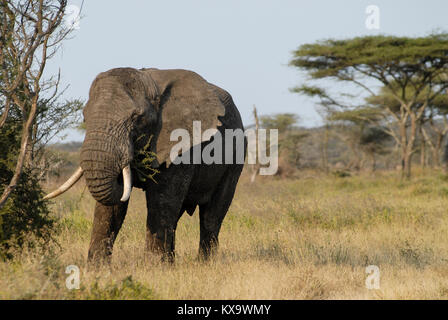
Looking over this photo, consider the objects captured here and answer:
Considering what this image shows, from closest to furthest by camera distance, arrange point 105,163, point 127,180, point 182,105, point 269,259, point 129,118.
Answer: point 105,163
point 127,180
point 129,118
point 182,105
point 269,259

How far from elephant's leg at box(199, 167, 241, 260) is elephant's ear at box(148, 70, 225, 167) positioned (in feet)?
4.72

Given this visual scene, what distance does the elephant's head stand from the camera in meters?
5.02

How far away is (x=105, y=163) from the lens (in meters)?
4.99

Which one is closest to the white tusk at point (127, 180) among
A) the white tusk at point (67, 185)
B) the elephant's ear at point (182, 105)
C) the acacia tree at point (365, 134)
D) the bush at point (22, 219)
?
the white tusk at point (67, 185)

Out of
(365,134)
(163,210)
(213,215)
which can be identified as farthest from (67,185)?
(365,134)

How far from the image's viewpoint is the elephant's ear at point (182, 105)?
5.75 m

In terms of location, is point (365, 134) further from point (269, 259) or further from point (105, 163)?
point (105, 163)

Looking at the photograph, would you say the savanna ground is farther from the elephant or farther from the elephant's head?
the elephant's head

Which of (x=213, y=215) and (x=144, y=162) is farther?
(x=213, y=215)

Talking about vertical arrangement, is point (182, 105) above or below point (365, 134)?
below

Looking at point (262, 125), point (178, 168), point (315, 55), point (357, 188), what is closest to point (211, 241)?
point (178, 168)

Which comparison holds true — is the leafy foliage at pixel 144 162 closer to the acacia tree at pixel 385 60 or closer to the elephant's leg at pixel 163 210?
the elephant's leg at pixel 163 210

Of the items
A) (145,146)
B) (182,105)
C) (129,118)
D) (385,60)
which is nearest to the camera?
(129,118)

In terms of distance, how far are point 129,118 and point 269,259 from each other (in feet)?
8.34
